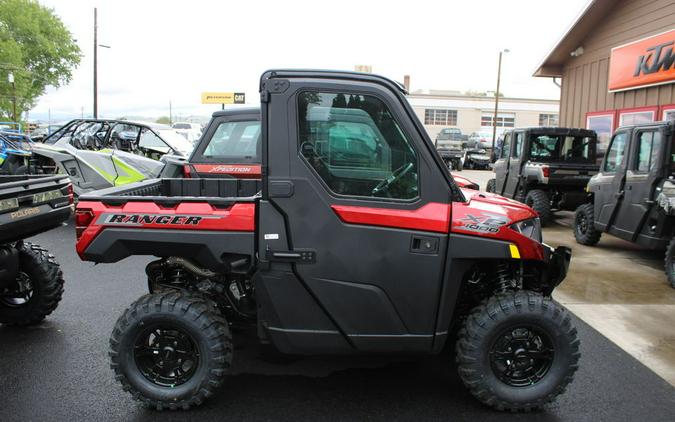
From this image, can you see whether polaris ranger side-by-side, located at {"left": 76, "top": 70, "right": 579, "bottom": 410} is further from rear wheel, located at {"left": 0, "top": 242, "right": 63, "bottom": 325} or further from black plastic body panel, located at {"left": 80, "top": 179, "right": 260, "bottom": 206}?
rear wheel, located at {"left": 0, "top": 242, "right": 63, "bottom": 325}

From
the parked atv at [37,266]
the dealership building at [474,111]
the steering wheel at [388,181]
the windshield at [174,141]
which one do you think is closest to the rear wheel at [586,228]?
the steering wheel at [388,181]

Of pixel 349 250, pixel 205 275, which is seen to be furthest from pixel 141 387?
pixel 349 250

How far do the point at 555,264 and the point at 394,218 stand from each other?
1.30 metres

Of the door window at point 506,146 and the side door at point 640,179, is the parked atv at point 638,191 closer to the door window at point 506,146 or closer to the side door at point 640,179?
the side door at point 640,179

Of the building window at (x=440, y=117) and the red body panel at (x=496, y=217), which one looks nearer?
the red body panel at (x=496, y=217)

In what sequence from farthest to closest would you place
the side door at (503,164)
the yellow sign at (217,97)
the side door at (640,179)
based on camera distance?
the yellow sign at (217,97), the side door at (503,164), the side door at (640,179)

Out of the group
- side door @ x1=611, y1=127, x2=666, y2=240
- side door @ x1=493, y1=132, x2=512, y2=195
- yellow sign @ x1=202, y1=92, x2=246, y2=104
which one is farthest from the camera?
yellow sign @ x1=202, y1=92, x2=246, y2=104

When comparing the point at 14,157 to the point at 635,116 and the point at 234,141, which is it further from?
the point at 635,116

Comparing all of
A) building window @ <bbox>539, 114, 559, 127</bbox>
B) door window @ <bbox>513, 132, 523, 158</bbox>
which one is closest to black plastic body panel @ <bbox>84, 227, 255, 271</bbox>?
door window @ <bbox>513, 132, 523, 158</bbox>

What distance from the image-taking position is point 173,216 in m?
3.26

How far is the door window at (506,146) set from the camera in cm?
1207

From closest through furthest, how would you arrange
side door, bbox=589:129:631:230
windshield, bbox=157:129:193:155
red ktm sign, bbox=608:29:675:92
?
side door, bbox=589:129:631:230
red ktm sign, bbox=608:29:675:92
windshield, bbox=157:129:193:155

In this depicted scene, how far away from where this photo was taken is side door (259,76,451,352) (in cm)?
311

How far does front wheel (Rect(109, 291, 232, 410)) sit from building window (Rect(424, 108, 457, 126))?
50.2m
